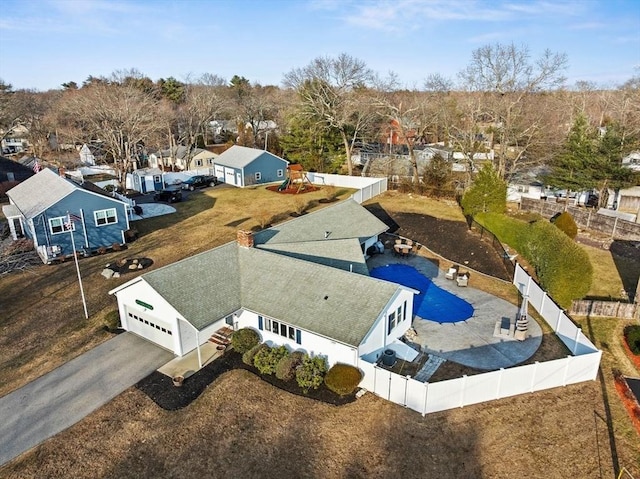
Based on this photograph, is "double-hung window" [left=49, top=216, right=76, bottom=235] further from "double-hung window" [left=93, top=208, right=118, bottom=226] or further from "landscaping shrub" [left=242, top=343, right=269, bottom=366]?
"landscaping shrub" [left=242, top=343, right=269, bottom=366]

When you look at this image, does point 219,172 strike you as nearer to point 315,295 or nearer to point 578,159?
point 315,295

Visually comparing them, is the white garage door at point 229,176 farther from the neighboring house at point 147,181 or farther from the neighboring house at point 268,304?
the neighboring house at point 268,304

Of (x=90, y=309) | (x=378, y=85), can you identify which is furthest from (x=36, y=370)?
(x=378, y=85)

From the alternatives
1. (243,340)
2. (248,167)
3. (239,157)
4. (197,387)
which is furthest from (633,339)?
(239,157)

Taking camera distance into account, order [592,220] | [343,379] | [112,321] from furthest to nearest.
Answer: [592,220], [112,321], [343,379]

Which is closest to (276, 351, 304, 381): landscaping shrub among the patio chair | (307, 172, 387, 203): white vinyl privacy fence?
the patio chair

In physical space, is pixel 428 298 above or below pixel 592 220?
below

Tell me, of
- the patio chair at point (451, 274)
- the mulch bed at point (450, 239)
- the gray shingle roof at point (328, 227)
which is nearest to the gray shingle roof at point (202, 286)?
the gray shingle roof at point (328, 227)
